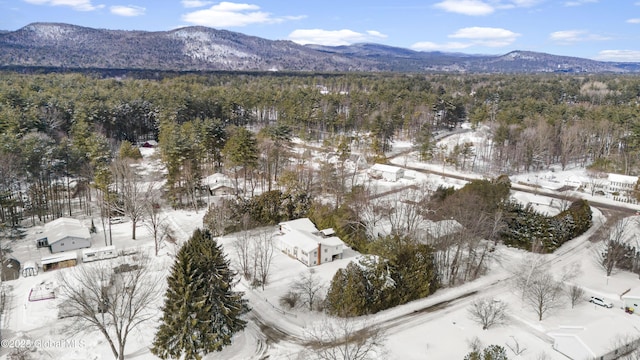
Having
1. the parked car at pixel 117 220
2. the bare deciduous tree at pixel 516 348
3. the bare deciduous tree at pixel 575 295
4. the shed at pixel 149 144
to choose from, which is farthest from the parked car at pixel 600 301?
the shed at pixel 149 144

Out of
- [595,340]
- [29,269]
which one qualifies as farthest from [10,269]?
[595,340]

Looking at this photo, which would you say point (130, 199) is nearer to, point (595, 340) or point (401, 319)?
point (401, 319)

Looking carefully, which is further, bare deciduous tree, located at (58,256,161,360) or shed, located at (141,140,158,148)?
shed, located at (141,140,158,148)

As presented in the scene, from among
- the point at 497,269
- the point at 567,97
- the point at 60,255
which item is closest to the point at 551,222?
the point at 497,269

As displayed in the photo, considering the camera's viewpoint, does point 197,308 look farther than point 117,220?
No

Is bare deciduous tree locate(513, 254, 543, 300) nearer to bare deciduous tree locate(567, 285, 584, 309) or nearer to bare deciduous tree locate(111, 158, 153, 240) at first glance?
bare deciduous tree locate(567, 285, 584, 309)

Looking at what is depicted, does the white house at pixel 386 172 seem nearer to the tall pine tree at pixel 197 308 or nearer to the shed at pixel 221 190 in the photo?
the shed at pixel 221 190

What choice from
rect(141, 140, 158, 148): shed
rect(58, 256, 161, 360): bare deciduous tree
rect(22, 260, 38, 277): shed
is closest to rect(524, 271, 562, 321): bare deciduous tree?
rect(58, 256, 161, 360): bare deciduous tree
